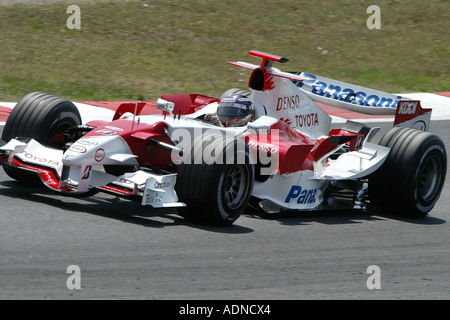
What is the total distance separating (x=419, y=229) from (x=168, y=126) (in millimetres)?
2445

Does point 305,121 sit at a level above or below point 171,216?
above

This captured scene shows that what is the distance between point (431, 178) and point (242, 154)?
238 cm

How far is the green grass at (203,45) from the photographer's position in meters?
13.7

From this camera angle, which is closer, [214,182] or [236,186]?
[214,182]

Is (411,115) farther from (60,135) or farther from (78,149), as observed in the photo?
(78,149)

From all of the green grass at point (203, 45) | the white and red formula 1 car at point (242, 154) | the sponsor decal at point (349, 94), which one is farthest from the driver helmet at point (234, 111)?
the green grass at point (203, 45)

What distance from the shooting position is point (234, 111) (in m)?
7.33

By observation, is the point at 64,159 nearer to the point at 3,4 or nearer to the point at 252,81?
the point at 252,81

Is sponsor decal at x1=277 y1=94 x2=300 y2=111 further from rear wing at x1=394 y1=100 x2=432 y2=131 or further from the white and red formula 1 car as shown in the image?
rear wing at x1=394 y1=100 x2=432 y2=131

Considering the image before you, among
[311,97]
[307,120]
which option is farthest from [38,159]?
[311,97]

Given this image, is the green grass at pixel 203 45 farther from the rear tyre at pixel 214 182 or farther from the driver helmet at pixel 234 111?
the rear tyre at pixel 214 182

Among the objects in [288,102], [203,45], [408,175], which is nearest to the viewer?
[408,175]

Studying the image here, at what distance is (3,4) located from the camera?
53.1ft
